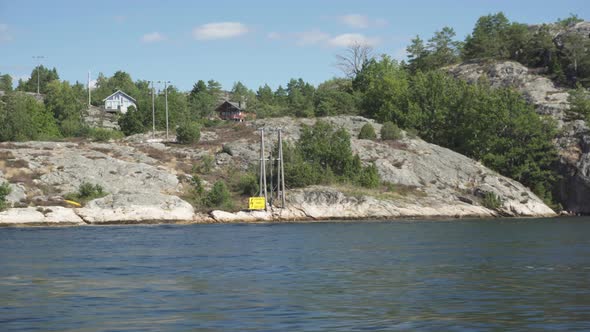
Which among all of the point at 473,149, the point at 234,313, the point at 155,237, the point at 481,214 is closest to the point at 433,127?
the point at 473,149

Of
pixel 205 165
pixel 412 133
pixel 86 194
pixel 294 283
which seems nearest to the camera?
pixel 294 283

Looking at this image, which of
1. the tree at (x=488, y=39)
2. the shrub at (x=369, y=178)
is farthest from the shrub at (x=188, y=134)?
the tree at (x=488, y=39)

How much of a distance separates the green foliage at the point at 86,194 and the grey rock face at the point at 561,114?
58453 mm

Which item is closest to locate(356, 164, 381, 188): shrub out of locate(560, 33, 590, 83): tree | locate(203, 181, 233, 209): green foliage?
locate(203, 181, 233, 209): green foliage

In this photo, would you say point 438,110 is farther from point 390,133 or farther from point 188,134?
point 188,134

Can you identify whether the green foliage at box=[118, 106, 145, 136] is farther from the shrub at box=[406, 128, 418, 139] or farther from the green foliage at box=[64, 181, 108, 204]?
the green foliage at box=[64, 181, 108, 204]

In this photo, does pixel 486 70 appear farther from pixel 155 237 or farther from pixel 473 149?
pixel 155 237

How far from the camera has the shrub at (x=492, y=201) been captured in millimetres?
90812

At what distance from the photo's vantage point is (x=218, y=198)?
81.4 metres

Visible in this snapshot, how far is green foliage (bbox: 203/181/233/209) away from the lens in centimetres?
8138

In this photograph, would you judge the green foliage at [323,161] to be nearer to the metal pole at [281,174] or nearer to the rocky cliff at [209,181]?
the metal pole at [281,174]

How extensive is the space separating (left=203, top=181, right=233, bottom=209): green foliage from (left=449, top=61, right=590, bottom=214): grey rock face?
45580 mm

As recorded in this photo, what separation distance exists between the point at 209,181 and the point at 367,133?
26.2 m

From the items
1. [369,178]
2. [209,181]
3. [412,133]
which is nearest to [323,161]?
[369,178]
